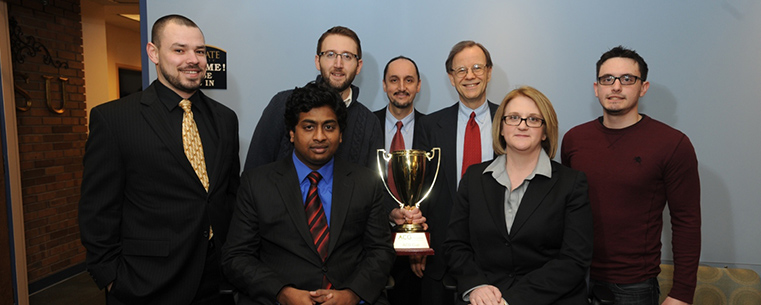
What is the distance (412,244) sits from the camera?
7.06 feet

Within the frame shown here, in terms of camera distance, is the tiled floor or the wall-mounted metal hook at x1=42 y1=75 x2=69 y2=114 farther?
the wall-mounted metal hook at x1=42 y1=75 x2=69 y2=114

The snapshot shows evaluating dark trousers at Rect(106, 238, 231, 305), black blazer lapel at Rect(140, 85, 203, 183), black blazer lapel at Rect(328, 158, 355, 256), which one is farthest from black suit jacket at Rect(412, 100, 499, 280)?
black blazer lapel at Rect(140, 85, 203, 183)

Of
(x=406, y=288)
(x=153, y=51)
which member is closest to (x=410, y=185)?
(x=406, y=288)

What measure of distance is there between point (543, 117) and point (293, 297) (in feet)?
4.30

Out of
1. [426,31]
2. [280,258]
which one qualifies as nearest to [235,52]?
[426,31]

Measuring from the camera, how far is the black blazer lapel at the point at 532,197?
6.30ft

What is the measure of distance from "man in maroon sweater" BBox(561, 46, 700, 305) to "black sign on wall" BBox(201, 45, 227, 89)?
100 inches

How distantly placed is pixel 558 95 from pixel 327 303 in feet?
7.09

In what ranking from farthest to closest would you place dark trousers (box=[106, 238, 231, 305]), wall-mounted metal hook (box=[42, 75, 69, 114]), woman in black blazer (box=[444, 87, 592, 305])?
wall-mounted metal hook (box=[42, 75, 69, 114]) < dark trousers (box=[106, 238, 231, 305]) < woman in black blazer (box=[444, 87, 592, 305])

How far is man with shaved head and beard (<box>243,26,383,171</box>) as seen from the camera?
2.37 metres

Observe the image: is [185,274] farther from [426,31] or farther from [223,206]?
[426,31]

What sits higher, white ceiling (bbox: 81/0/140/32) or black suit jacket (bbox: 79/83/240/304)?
white ceiling (bbox: 81/0/140/32)

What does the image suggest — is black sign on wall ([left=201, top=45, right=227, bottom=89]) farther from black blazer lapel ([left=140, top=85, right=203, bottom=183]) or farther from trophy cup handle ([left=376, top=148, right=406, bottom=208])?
trophy cup handle ([left=376, top=148, right=406, bottom=208])

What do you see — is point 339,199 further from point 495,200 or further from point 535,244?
point 535,244
